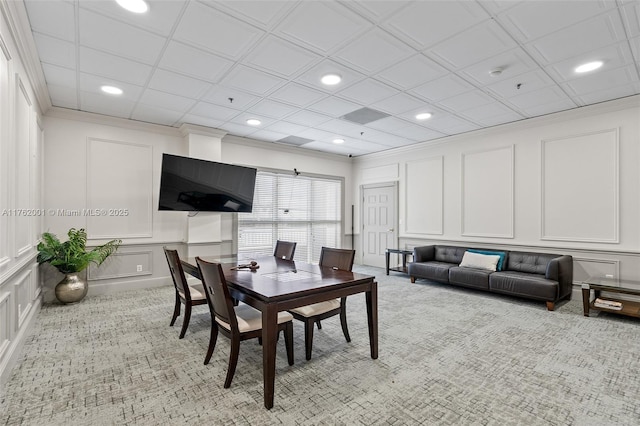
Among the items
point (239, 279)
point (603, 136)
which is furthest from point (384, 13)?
point (603, 136)

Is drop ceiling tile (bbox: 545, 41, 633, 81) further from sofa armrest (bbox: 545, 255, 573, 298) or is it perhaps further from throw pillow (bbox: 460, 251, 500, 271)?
Answer: throw pillow (bbox: 460, 251, 500, 271)

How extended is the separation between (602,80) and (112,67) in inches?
210

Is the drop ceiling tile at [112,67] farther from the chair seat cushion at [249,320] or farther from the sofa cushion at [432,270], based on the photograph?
the sofa cushion at [432,270]

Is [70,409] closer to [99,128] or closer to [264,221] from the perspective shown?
[99,128]

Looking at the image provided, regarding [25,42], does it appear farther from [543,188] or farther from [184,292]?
[543,188]

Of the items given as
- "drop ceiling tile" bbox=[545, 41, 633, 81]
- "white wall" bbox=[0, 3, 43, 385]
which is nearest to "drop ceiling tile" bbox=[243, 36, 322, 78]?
"white wall" bbox=[0, 3, 43, 385]

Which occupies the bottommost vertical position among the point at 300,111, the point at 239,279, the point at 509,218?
the point at 239,279

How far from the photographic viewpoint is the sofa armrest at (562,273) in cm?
405

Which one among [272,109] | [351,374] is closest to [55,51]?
[272,109]

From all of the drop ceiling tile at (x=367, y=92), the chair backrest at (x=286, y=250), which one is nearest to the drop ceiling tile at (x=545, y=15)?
the drop ceiling tile at (x=367, y=92)

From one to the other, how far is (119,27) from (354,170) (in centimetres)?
597

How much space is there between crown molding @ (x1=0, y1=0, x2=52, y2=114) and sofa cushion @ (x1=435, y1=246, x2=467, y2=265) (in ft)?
20.1

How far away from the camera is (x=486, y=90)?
150 inches

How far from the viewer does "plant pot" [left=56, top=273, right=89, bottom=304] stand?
4.08 metres
